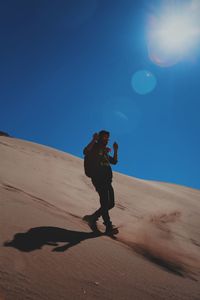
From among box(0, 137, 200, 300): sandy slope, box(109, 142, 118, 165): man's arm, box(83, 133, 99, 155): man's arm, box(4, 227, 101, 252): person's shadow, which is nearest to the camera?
box(0, 137, 200, 300): sandy slope

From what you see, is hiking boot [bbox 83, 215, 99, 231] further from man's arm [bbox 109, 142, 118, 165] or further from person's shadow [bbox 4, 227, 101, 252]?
man's arm [bbox 109, 142, 118, 165]

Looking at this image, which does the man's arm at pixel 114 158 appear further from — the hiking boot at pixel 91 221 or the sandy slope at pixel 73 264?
the sandy slope at pixel 73 264

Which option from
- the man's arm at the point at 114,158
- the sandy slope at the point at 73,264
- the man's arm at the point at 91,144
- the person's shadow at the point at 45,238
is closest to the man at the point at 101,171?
the man's arm at the point at 91,144

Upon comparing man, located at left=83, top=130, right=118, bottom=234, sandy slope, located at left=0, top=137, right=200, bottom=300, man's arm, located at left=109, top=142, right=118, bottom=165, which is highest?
man's arm, located at left=109, top=142, right=118, bottom=165

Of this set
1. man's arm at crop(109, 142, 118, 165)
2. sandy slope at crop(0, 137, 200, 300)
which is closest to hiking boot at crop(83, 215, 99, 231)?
sandy slope at crop(0, 137, 200, 300)

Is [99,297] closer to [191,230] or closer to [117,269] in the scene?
[117,269]

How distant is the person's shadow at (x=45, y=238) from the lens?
2.17 meters

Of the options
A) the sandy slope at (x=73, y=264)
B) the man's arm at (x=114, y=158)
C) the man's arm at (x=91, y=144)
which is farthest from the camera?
the man's arm at (x=114, y=158)

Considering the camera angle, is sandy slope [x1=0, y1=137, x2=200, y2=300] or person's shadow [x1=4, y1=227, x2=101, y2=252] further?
person's shadow [x1=4, y1=227, x2=101, y2=252]

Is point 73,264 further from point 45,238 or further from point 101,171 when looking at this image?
point 101,171

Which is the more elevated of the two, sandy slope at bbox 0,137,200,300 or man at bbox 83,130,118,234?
man at bbox 83,130,118,234

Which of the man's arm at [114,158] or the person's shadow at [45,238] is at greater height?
the man's arm at [114,158]

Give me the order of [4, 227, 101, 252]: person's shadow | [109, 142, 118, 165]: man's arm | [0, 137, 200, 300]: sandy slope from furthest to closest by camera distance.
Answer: [109, 142, 118, 165]: man's arm, [4, 227, 101, 252]: person's shadow, [0, 137, 200, 300]: sandy slope

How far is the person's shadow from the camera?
2.17 meters
